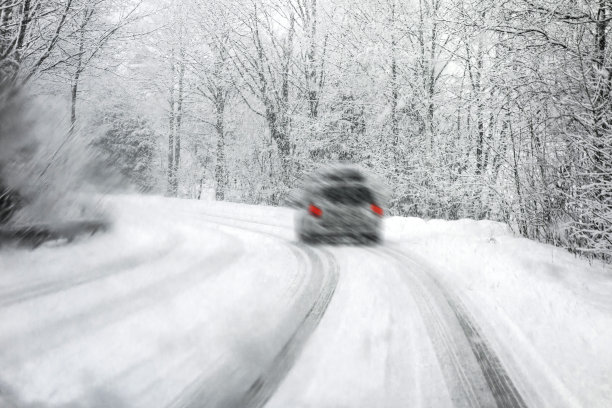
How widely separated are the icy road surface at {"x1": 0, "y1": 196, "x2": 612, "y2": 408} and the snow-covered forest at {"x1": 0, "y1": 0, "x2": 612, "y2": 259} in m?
1.59

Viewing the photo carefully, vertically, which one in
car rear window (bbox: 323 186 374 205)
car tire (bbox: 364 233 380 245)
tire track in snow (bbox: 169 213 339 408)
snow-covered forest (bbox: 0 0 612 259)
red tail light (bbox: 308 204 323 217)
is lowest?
tire track in snow (bbox: 169 213 339 408)

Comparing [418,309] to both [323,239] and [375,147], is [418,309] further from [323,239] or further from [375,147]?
[375,147]

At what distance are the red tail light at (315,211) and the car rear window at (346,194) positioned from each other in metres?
0.37

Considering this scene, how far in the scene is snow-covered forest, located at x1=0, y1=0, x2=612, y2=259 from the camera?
6777 mm

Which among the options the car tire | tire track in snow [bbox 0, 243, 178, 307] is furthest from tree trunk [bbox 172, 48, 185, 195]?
the car tire

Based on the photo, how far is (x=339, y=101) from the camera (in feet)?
59.8

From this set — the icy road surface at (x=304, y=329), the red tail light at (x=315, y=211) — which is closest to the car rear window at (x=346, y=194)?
the red tail light at (x=315, y=211)

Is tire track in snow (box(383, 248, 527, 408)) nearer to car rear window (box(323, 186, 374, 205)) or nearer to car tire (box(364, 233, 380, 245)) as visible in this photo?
car tire (box(364, 233, 380, 245))

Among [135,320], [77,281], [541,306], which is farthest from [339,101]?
[135,320]

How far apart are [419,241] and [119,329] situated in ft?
24.7

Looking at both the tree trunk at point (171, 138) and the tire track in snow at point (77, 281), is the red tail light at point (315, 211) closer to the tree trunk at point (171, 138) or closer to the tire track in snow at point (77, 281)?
the tire track in snow at point (77, 281)

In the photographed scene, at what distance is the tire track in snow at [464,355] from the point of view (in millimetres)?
2838

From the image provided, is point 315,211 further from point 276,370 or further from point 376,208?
point 276,370

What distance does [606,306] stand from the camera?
445 cm
